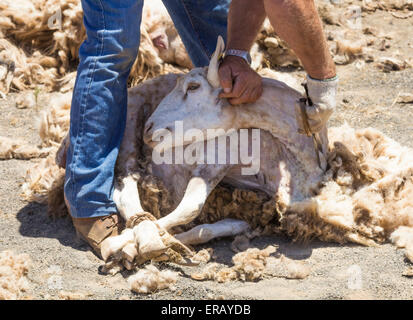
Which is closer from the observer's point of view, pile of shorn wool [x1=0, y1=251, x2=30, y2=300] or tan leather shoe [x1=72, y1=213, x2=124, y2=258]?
pile of shorn wool [x1=0, y1=251, x2=30, y2=300]

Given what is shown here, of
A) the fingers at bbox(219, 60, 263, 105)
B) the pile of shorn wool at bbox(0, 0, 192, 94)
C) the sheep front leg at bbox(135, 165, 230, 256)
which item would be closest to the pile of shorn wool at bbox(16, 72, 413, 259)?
the sheep front leg at bbox(135, 165, 230, 256)

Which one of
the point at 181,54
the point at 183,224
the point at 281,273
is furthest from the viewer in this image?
the point at 181,54

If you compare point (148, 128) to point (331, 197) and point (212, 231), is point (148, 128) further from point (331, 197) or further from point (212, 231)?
point (331, 197)

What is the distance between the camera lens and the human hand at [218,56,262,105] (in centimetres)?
316

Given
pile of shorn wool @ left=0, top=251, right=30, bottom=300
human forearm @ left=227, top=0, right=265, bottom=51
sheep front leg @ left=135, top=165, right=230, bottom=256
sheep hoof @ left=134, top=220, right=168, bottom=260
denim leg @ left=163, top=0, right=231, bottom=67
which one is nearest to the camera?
pile of shorn wool @ left=0, top=251, right=30, bottom=300

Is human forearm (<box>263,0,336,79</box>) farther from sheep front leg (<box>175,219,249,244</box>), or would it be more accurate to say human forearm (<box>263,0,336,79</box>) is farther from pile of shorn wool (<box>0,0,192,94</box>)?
pile of shorn wool (<box>0,0,192,94</box>)

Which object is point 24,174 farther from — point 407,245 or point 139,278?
point 407,245

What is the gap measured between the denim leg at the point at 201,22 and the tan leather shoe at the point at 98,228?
1096 mm

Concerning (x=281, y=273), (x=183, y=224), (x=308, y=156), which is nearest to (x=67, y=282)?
(x=183, y=224)

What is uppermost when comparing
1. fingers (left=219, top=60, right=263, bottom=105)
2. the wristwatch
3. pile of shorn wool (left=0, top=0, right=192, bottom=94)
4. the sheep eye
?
the wristwatch

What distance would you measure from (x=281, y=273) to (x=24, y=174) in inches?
72.2

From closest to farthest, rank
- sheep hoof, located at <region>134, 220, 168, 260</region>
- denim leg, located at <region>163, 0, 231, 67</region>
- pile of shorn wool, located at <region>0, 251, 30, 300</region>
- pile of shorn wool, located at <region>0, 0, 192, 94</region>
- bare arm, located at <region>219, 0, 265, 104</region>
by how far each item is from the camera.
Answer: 1. pile of shorn wool, located at <region>0, 251, 30, 300</region>
2. sheep hoof, located at <region>134, 220, 168, 260</region>
3. bare arm, located at <region>219, 0, 265, 104</region>
4. denim leg, located at <region>163, 0, 231, 67</region>
5. pile of shorn wool, located at <region>0, 0, 192, 94</region>

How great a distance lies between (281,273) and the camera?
2.97 metres

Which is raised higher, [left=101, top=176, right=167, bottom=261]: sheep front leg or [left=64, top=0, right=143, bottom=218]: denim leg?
[left=64, top=0, right=143, bottom=218]: denim leg
